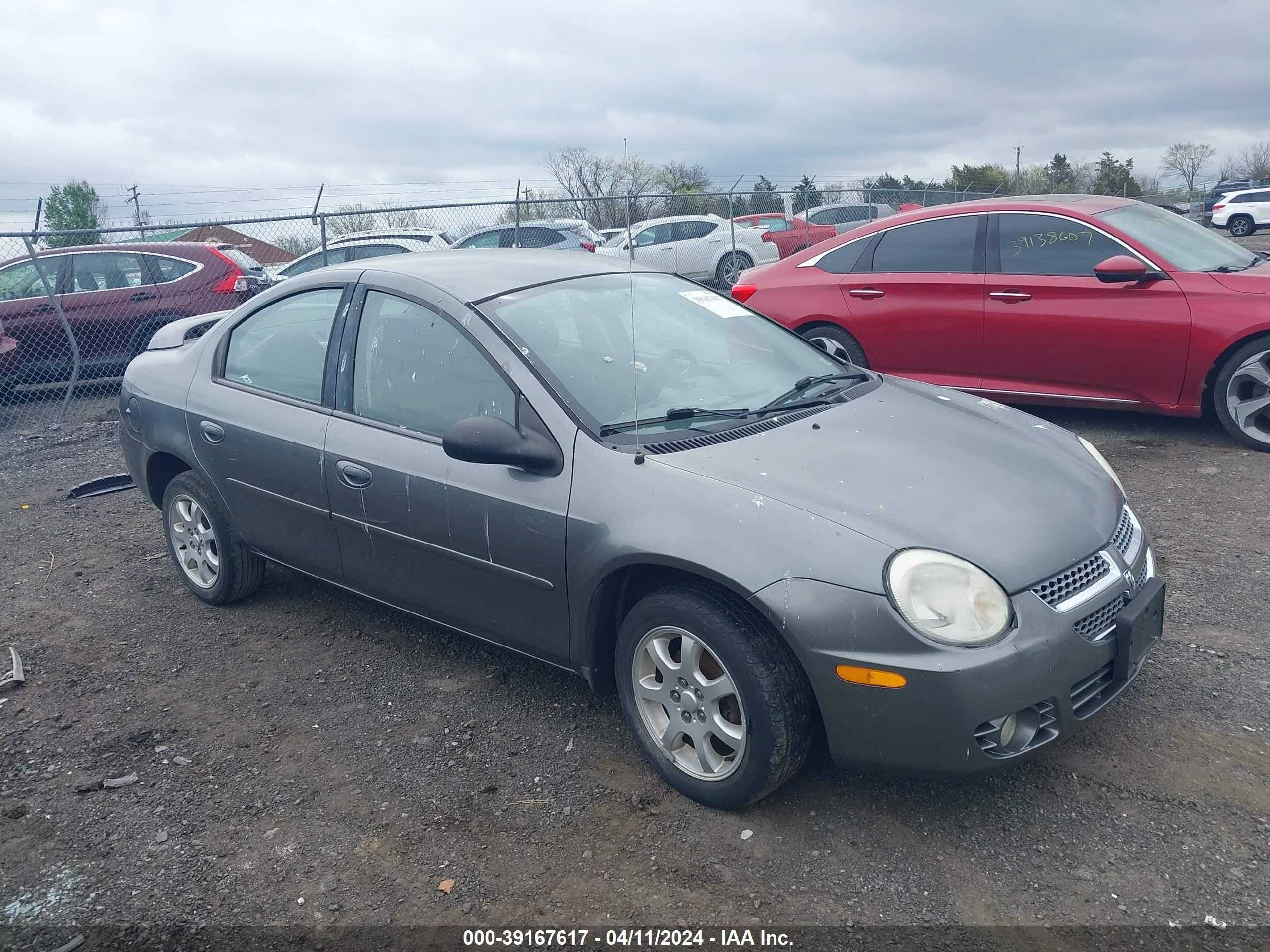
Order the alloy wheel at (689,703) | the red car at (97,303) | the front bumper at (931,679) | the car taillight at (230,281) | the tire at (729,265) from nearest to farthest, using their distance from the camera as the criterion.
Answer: the front bumper at (931,679) < the alloy wheel at (689,703) < the red car at (97,303) < the car taillight at (230,281) < the tire at (729,265)

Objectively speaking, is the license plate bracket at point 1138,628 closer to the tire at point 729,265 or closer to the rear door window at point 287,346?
the rear door window at point 287,346

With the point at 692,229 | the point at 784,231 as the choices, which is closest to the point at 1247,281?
the point at 692,229

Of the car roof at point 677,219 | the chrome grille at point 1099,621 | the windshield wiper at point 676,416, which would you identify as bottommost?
the chrome grille at point 1099,621

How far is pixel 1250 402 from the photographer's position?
593cm

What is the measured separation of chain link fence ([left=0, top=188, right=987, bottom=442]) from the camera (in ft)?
32.3

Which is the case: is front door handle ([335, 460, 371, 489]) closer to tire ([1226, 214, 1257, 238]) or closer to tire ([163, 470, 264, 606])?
tire ([163, 470, 264, 606])

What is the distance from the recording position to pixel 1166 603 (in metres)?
4.08

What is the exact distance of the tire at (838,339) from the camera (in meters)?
7.19

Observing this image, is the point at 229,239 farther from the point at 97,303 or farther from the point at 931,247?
the point at 931,247

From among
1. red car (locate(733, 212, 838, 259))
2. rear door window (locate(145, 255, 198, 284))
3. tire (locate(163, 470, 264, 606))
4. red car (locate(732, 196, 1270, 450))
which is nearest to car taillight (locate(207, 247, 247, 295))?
rear door window (locate(145, 255, 198, 284))

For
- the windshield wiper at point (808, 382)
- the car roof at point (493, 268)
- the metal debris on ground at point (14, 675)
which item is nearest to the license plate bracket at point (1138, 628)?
the windshield wiper at point (808, 382)

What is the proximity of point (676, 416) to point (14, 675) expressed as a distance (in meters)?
3.04

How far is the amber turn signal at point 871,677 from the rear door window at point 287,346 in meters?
2.39

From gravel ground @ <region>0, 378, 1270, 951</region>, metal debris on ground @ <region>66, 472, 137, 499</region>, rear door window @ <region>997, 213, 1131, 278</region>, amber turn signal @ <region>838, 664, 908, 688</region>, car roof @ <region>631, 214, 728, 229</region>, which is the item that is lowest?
gravel ground @ <region>0, 378, 1270, 951</region>
